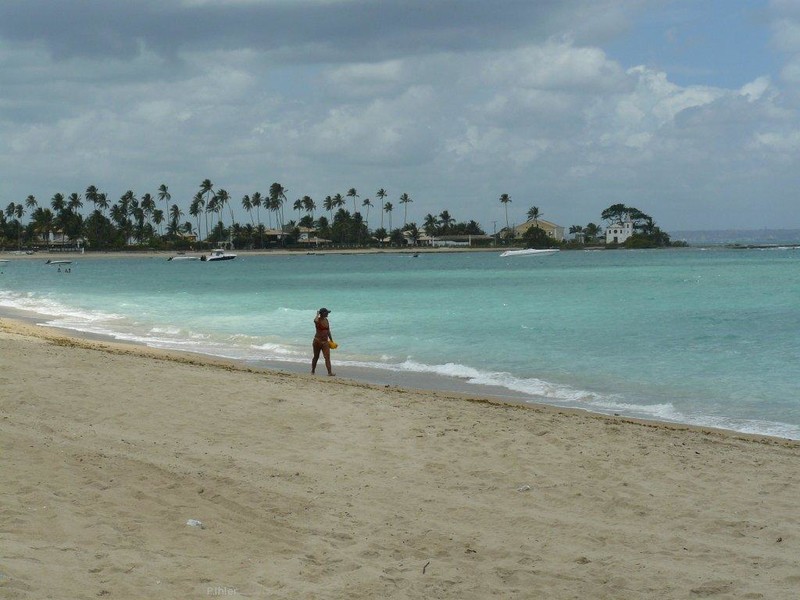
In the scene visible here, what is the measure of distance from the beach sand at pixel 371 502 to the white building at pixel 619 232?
191156 millimetres

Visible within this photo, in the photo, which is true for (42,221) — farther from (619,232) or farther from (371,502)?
(371,502)

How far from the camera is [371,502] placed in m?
7.38

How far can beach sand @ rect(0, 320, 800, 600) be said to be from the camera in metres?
5.69

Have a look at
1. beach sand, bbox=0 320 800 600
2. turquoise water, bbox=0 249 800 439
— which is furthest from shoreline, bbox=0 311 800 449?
beach sand, bbox=0 320 800 600

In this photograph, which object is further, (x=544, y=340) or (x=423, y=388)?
(x=544, y=340)

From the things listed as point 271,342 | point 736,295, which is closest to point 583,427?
point 271,342

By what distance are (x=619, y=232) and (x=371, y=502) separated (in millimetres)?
197624

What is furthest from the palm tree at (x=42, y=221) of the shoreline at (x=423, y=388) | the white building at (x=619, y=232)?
the shoreline at (x=423, y=388)

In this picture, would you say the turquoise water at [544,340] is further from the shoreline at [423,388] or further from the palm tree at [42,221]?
the palm tree at [42,221]

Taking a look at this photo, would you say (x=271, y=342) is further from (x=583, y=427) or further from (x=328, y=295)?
(x=328, y=295)

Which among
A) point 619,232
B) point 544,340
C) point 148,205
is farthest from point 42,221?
point 544,340

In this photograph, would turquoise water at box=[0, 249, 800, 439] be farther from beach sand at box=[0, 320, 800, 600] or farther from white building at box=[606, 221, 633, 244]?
white building at box=[606, 221, 633, 244]

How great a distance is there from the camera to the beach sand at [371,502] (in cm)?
A: 569

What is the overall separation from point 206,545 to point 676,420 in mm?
8910
